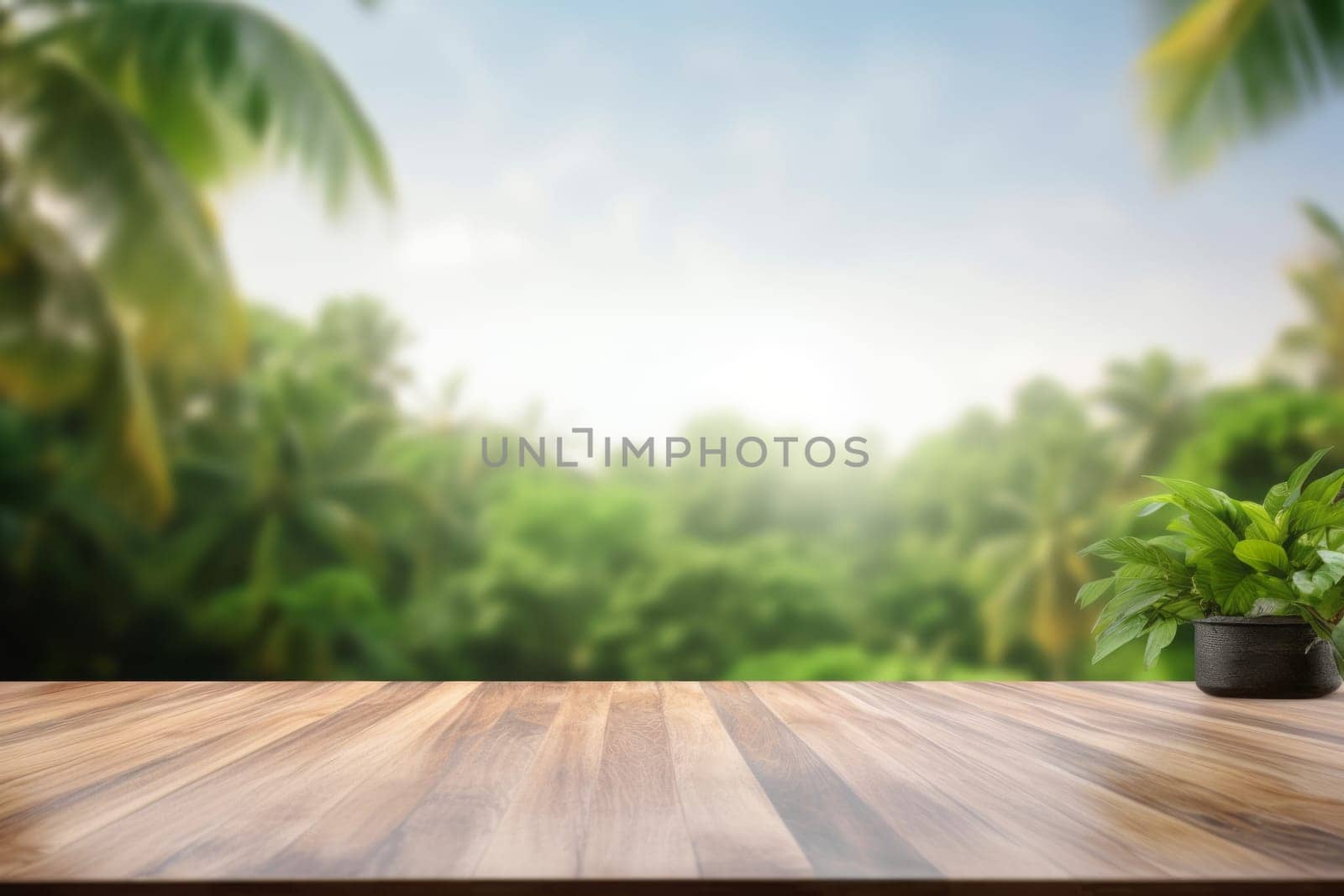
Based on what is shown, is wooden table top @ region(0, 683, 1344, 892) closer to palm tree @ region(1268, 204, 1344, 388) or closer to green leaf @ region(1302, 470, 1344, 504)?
green leaf @ region(1302, 470, 1344, 504)

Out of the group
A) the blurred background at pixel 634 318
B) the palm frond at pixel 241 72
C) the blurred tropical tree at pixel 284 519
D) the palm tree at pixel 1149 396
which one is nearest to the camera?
the palm frond at pixel 241 72

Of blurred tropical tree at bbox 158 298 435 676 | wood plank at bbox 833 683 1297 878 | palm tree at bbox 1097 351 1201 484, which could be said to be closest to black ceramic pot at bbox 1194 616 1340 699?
wood plank at bbox 833 683 1297 878

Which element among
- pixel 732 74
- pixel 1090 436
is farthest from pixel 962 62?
pixel 1090 436

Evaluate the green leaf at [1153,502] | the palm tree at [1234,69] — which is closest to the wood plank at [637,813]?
the green leaf at [1153,502]

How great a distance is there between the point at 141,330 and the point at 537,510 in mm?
6791

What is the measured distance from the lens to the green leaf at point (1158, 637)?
4.19 ft

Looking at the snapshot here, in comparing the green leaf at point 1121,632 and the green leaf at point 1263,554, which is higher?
the green leaf at point 1263,554

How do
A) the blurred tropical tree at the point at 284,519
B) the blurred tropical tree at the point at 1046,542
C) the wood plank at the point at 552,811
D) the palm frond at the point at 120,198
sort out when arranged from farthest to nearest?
1. the blurred tropical tree at the point at 1046,542
2. the blurred tropical tree at the point at 284,519
3. the palm frond at the point at 120,198
4. the wood plank at the point at 552,811

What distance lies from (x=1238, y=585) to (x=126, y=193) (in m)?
4.84

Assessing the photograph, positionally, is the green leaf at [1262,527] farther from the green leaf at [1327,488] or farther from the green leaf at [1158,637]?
the green leaf at [1158,637]

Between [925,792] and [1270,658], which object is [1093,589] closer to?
[1270,658]

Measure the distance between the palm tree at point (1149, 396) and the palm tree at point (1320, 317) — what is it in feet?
5.48

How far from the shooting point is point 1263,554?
4.19 ft

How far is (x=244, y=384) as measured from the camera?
960 centimetres
